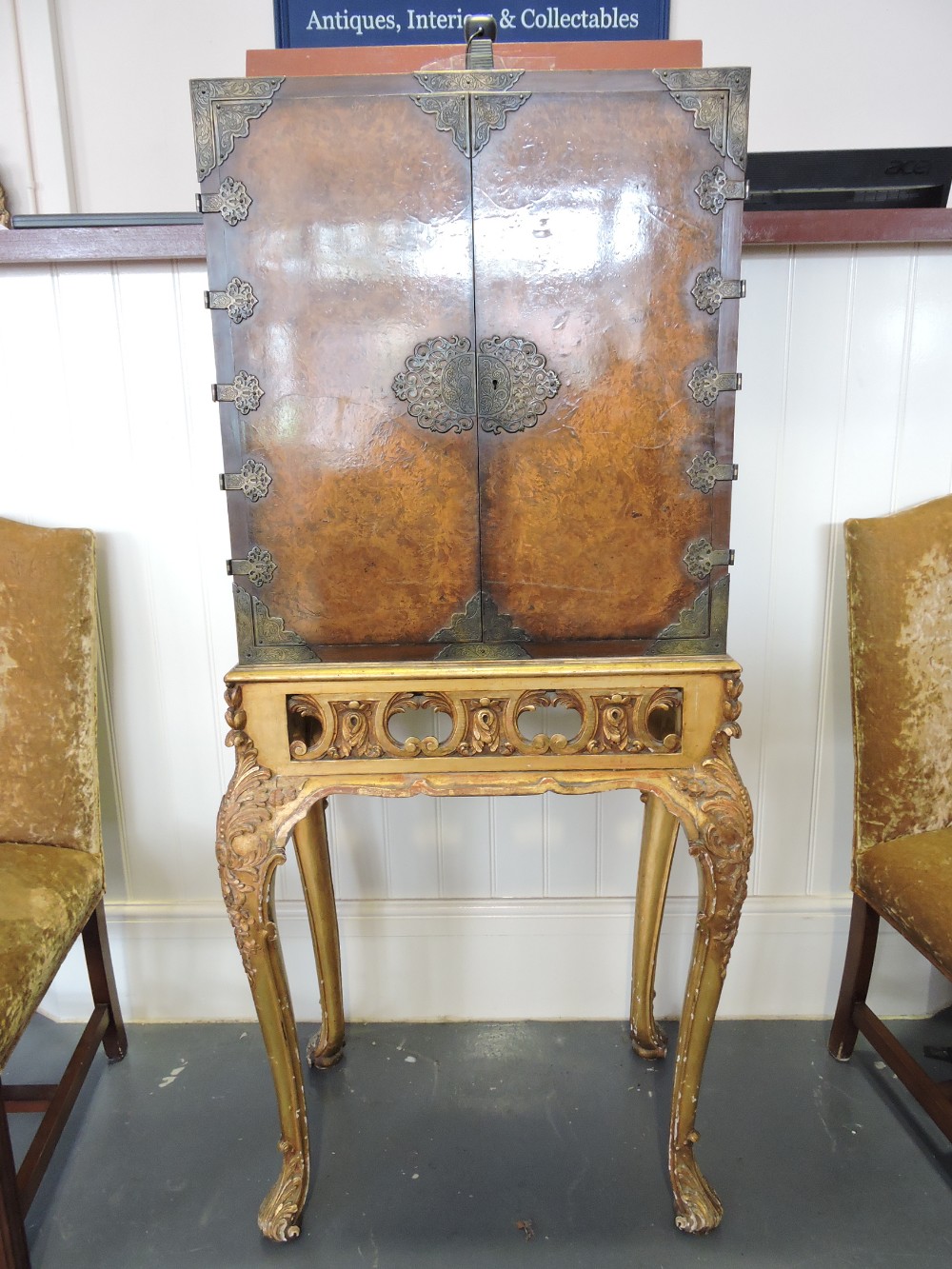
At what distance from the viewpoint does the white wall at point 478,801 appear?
1.49 metres

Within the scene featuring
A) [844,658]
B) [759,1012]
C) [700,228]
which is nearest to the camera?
[700,228]

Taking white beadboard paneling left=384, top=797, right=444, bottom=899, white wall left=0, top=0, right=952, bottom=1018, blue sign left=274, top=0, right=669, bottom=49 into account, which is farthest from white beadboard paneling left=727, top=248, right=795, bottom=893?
blue sign left=274, top=0, right=669, bottom=49

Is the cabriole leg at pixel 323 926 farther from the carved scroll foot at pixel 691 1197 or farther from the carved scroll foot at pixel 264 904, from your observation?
the carved scroll foot at pixel 691 1197

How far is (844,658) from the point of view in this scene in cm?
163

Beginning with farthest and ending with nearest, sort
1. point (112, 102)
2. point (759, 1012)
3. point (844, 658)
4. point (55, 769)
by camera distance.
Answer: point (112, 102), point (759, 1012), point (844, 658), point (55, 769)

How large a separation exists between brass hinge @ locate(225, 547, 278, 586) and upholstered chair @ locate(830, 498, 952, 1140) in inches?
39.5

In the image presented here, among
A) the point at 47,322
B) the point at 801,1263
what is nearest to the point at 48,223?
the point at 47,322

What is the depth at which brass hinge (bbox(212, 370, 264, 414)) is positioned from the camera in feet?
3.48

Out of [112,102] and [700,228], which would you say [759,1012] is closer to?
[700,228]

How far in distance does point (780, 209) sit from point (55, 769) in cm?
165

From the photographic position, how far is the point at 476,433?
3.51 feet

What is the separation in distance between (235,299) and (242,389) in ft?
0.38

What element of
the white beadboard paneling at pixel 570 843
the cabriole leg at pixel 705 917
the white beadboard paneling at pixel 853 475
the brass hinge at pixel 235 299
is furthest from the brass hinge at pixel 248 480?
the white beadboard paneling at pixel 853 475

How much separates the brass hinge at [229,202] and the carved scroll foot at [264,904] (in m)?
0.64
